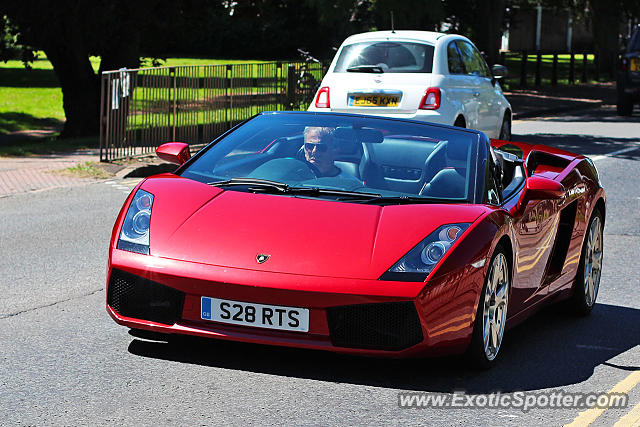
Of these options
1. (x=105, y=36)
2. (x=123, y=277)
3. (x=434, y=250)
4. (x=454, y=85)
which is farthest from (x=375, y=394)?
(x=105, y=36)

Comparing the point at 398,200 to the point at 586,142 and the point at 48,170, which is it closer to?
the point at 48,170

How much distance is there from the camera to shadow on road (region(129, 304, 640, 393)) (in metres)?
5.62

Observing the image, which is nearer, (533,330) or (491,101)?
(533,330)

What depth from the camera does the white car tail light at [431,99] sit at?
15219mm

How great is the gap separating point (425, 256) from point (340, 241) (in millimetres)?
A: 412

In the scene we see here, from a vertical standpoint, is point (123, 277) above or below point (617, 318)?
above

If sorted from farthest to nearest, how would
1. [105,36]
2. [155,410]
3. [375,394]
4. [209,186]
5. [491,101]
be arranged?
1. [105,36]
2. [491,101]
3. [209,186]
4. [375,394]
5. [155,410]

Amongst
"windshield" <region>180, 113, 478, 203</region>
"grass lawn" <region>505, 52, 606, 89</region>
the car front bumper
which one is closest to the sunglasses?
"windshield" <region>180, 113, 478, 203</region>

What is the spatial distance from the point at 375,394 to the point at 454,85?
10.7 meters

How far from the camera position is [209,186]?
20.3ft

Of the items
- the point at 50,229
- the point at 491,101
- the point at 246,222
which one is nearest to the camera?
the point at 246,222

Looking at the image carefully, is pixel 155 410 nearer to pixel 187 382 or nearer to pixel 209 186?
pixel 187 382

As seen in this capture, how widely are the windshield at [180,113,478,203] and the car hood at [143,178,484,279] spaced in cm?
22

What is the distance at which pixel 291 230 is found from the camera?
568 cm
